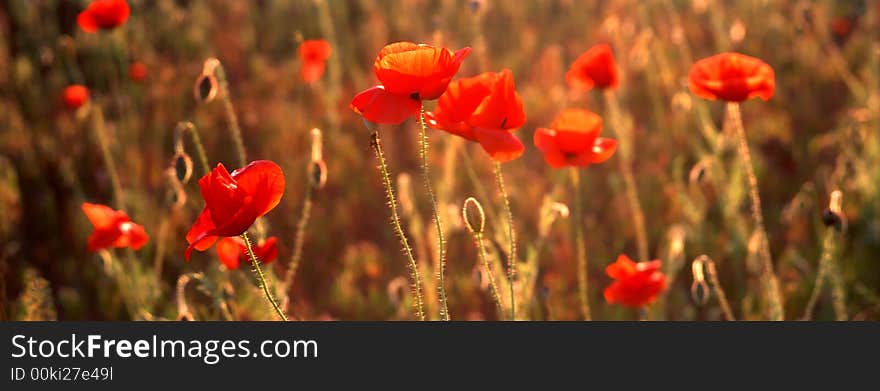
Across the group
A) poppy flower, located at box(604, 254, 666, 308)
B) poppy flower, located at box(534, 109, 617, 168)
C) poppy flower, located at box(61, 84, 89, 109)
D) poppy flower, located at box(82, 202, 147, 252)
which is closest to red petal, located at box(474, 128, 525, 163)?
poppy flower, located at box(534, 109, 617, 168)

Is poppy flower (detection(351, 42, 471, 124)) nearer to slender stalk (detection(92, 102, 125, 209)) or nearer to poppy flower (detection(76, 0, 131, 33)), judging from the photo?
slender stalk (detection(92, 102, 125, 209))

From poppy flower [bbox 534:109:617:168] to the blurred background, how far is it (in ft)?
0.37

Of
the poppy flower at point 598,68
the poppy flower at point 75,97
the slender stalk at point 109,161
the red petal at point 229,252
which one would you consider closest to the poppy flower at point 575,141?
the poppy flower at point 598,68

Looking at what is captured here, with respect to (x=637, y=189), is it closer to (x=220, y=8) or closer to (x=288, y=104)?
(x=288, y=104)

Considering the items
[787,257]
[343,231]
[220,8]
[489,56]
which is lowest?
[787,257]

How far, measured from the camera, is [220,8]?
5.37 meters

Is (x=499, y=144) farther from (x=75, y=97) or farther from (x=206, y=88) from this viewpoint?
(x=75, y=97)

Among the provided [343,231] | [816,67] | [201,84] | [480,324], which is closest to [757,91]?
[480,324]

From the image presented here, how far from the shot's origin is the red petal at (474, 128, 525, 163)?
1616 mm

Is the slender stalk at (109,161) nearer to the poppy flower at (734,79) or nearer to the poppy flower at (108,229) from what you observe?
the poppy flower at (108,229)

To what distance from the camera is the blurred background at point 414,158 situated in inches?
112

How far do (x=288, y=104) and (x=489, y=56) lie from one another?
105cm

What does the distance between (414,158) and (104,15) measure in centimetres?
139

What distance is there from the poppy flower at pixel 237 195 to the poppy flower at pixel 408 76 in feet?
0.61
